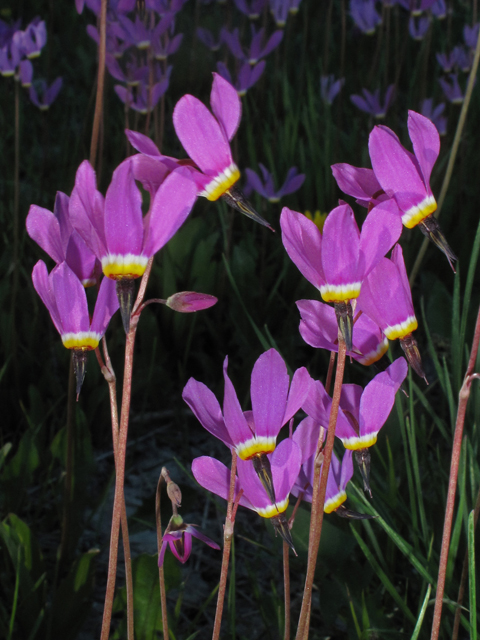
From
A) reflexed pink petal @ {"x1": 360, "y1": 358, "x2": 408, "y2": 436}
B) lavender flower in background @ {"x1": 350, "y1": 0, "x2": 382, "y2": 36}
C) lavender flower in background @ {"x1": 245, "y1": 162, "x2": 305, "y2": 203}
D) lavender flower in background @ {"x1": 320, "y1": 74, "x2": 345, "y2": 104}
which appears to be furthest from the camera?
lavender flower in background @ {"x1": 350, "y1": 0, "x2": 382, "y2": 36}

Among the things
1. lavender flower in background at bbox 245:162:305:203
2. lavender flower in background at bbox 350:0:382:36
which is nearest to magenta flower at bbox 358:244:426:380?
lavender flower in background at bbox 245:162:305:203

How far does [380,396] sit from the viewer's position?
530 millimetres

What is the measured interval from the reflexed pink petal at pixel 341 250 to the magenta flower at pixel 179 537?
0.22 meters

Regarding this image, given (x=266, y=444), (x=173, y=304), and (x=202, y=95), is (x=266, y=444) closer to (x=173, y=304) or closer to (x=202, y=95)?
(x=173, y=304)

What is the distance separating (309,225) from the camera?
0.47m

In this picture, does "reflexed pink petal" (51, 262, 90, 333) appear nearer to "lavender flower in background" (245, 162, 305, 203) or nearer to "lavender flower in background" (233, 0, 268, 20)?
"lavender flower in background" (245, 162, 305, 203)

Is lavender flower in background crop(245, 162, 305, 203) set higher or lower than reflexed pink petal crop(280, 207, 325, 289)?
higher

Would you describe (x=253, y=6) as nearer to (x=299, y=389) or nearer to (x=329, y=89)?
(x=329, y=89)

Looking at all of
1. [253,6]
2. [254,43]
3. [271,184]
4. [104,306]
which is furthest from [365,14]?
[104,306]

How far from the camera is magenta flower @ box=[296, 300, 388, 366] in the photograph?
0.53 m

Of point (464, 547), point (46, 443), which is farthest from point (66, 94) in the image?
point (464, 547)

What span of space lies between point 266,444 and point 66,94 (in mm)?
2746

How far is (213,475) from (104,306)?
15 cm

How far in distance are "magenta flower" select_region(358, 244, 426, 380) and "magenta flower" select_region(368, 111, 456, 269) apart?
3 cm
